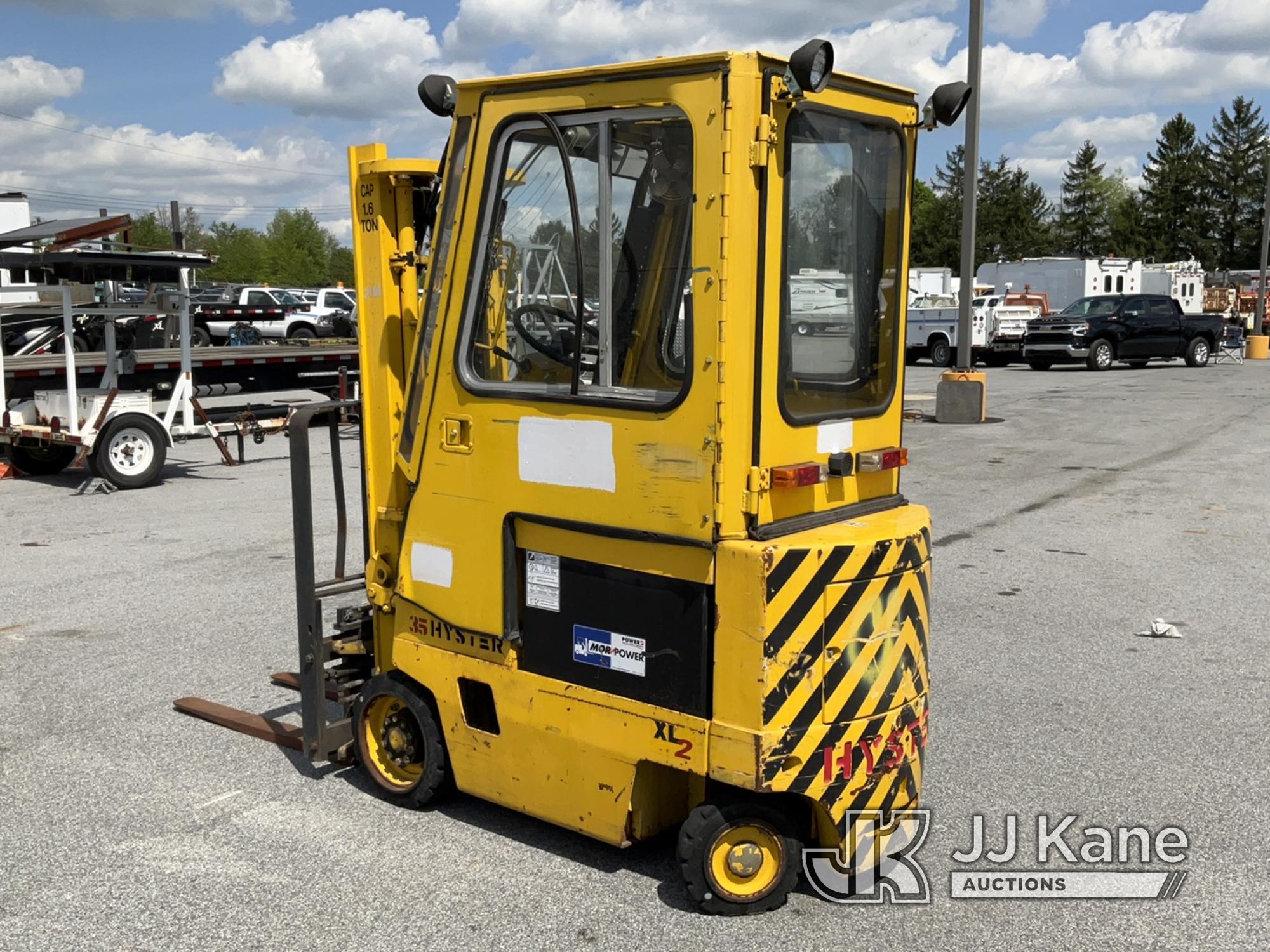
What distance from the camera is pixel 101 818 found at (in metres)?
4.48

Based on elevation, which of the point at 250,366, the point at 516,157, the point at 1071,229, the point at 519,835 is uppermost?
the point at 1071,229

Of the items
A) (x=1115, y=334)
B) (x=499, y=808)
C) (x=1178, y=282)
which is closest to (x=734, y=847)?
(x=499, y=808)

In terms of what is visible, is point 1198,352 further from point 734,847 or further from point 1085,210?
point 1085,210

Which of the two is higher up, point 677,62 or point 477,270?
point 677,62

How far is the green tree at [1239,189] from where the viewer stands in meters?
80.7

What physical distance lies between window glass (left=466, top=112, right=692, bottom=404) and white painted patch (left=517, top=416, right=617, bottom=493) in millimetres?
102

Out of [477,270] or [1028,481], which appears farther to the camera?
[1028,481]

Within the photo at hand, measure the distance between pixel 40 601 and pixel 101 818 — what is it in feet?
12.4

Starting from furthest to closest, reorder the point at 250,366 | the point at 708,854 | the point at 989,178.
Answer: the point at 989,178 → the point at 250,366 → the point at 708,854

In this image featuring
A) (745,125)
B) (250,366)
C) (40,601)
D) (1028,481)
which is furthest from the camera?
(250,366)

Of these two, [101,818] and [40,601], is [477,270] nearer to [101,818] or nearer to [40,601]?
[101,818]

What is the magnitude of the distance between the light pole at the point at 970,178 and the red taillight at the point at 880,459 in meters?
12.4

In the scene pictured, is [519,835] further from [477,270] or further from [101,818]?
[477,270]

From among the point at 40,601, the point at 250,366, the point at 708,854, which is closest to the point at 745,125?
the point at 708,854
